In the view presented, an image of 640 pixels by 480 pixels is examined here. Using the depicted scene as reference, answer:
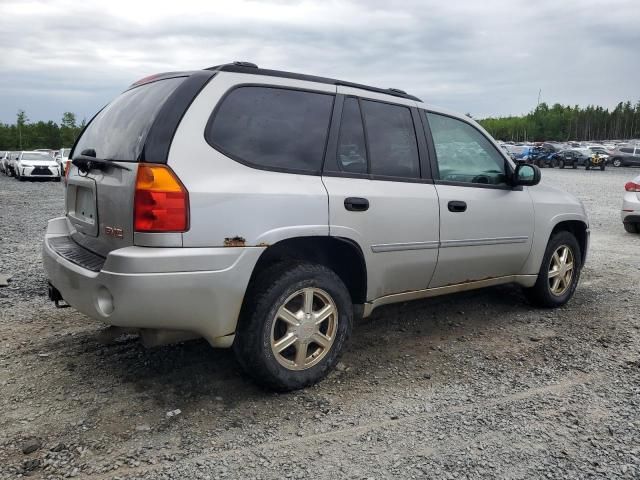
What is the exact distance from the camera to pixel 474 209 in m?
4.16

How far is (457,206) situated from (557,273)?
163 centimetres

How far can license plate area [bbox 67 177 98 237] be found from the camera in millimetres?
3164

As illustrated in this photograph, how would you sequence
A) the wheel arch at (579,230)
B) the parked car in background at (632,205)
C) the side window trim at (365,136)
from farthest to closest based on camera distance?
the parked car in background at (632,205)
the wheel arch at (579,230)
the side window trim at (365,136)

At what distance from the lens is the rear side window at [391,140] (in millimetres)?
3684

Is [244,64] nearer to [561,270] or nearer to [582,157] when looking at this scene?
[561,270]

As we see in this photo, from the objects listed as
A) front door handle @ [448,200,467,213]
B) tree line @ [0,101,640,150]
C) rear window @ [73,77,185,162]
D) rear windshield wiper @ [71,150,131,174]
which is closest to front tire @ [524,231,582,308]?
front door handle @ [448,200,467,213]

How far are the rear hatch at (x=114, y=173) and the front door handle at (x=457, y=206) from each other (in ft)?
6.63

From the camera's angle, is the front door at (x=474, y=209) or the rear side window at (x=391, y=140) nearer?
the rear side window at (x=391, y=140)

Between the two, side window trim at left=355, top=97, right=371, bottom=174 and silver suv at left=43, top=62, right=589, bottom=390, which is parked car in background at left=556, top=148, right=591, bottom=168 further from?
side window trim at left=355, top=97, right=371, bottom=174

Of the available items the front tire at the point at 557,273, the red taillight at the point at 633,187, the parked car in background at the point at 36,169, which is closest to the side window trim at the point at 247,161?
the front tire at the point at 557,273

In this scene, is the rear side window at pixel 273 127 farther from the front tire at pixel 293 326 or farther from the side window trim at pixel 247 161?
the front tire at pixel 293 326

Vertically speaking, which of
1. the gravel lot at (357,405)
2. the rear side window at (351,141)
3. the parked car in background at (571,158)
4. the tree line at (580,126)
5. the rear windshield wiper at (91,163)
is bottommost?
the gravel lot at (357,405)

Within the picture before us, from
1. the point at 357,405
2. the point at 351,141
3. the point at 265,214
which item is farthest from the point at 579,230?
the point at 265,214

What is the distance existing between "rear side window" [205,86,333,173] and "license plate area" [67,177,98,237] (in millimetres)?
816
